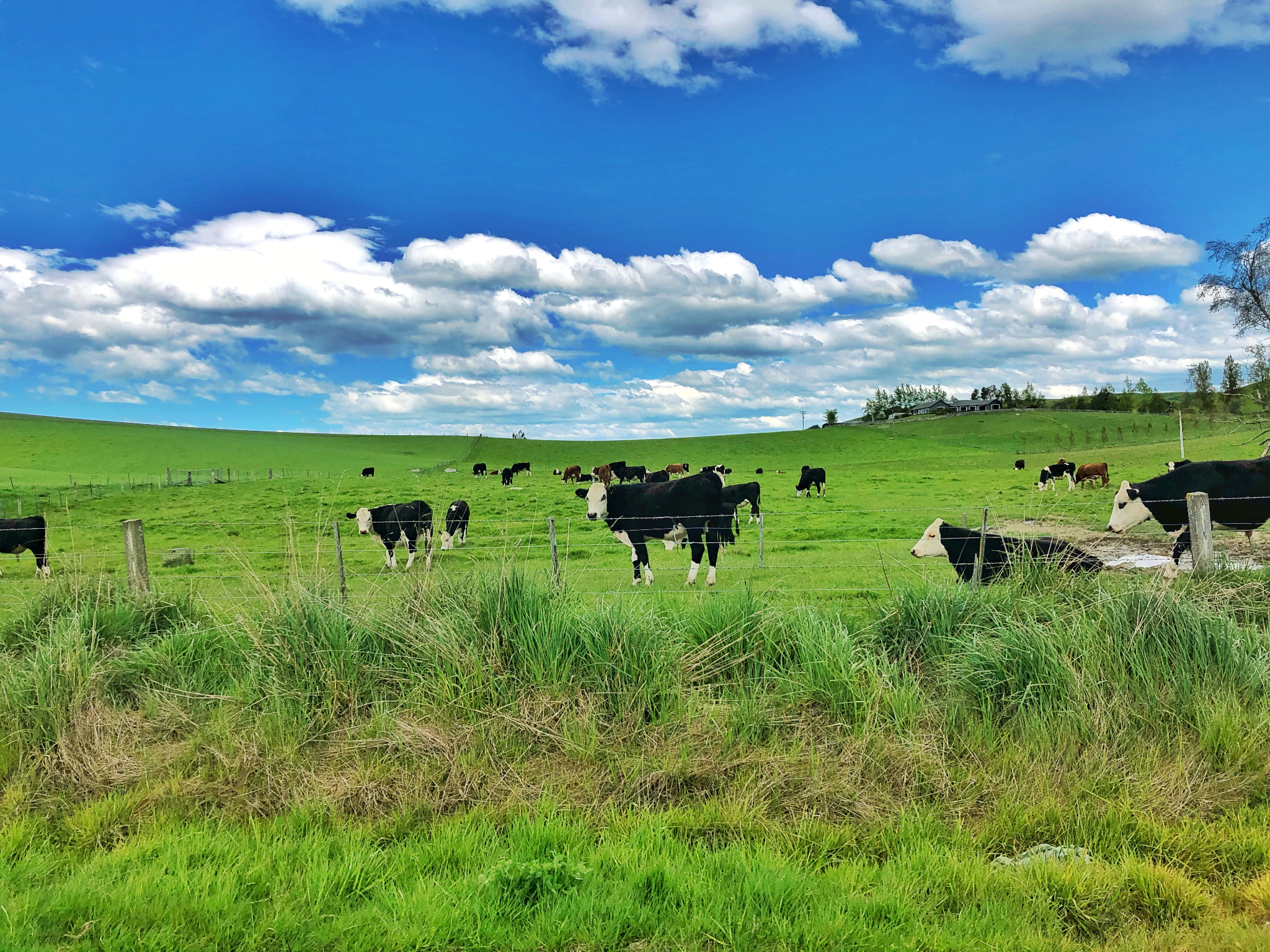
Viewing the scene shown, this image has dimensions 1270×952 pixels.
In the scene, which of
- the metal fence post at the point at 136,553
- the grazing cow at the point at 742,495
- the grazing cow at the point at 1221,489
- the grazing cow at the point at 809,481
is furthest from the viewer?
the grazing cow at the point at 809,481

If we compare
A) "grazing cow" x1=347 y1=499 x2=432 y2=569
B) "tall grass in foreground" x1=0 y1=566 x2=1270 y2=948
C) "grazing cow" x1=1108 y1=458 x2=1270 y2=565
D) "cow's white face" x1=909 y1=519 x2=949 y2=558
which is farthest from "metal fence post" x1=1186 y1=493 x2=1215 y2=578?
"grazing cow" x1=347 y1=499 x2=432 y2=569

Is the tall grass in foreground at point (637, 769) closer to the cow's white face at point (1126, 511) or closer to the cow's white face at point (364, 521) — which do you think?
the cow's white face at point (1126, 511)

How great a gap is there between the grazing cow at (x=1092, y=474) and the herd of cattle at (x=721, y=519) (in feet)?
58.8

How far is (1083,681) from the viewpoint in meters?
4.98

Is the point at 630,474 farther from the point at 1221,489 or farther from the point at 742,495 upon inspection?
the point at 1221,489

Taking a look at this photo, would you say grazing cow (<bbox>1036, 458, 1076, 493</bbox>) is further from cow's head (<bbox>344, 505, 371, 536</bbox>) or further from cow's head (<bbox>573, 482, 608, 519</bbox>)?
cow's head (<bbox>344, 505, 371, 536</bbox>)

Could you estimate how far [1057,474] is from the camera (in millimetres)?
Answer: 34812

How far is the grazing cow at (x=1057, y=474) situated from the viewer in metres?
31.6

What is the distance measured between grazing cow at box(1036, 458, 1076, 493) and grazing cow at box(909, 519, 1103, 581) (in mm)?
20642

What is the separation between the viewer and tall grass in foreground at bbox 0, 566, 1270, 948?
3.32 m

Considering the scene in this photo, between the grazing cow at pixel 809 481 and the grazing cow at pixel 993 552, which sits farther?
the grazing cow at pixel 809 481

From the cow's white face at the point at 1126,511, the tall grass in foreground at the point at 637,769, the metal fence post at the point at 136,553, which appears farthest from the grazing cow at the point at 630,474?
the tall grass in foreground at the point at 637,769

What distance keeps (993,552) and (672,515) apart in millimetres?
7180

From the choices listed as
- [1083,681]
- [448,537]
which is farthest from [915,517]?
[1083,681]
